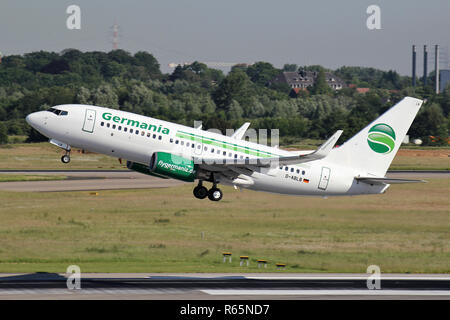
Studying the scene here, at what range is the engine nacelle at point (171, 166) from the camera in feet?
218

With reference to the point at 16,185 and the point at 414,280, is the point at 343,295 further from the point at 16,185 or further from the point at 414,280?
the point at 16,185

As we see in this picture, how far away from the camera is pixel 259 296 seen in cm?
8756

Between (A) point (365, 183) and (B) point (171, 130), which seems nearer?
(B) point (171, 130)

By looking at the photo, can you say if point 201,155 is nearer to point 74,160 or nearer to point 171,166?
point 171,166

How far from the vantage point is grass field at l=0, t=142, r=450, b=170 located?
167m

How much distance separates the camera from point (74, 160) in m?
176

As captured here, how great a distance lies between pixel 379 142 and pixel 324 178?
8.19 meters

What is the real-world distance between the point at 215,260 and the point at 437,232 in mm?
35089

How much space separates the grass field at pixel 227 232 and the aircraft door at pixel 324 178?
1183 inches

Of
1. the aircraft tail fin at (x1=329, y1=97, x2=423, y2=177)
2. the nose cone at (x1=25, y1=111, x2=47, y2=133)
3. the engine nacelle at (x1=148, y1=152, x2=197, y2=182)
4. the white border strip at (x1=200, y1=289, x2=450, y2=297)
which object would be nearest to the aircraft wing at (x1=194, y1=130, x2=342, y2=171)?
the engine nacelle at (x1=148, y1=152, x2=197, y2=182)

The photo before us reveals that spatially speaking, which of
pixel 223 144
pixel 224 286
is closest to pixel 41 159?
pixel 224 286

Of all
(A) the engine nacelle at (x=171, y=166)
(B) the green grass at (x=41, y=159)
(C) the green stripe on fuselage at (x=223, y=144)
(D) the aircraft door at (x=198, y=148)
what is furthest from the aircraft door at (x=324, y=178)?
(B) the green grass at (x=41, y=159)

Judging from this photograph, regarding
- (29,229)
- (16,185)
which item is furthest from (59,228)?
(16,185)

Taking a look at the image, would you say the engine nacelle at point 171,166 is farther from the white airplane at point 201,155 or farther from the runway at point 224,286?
the runway at point 224,286
